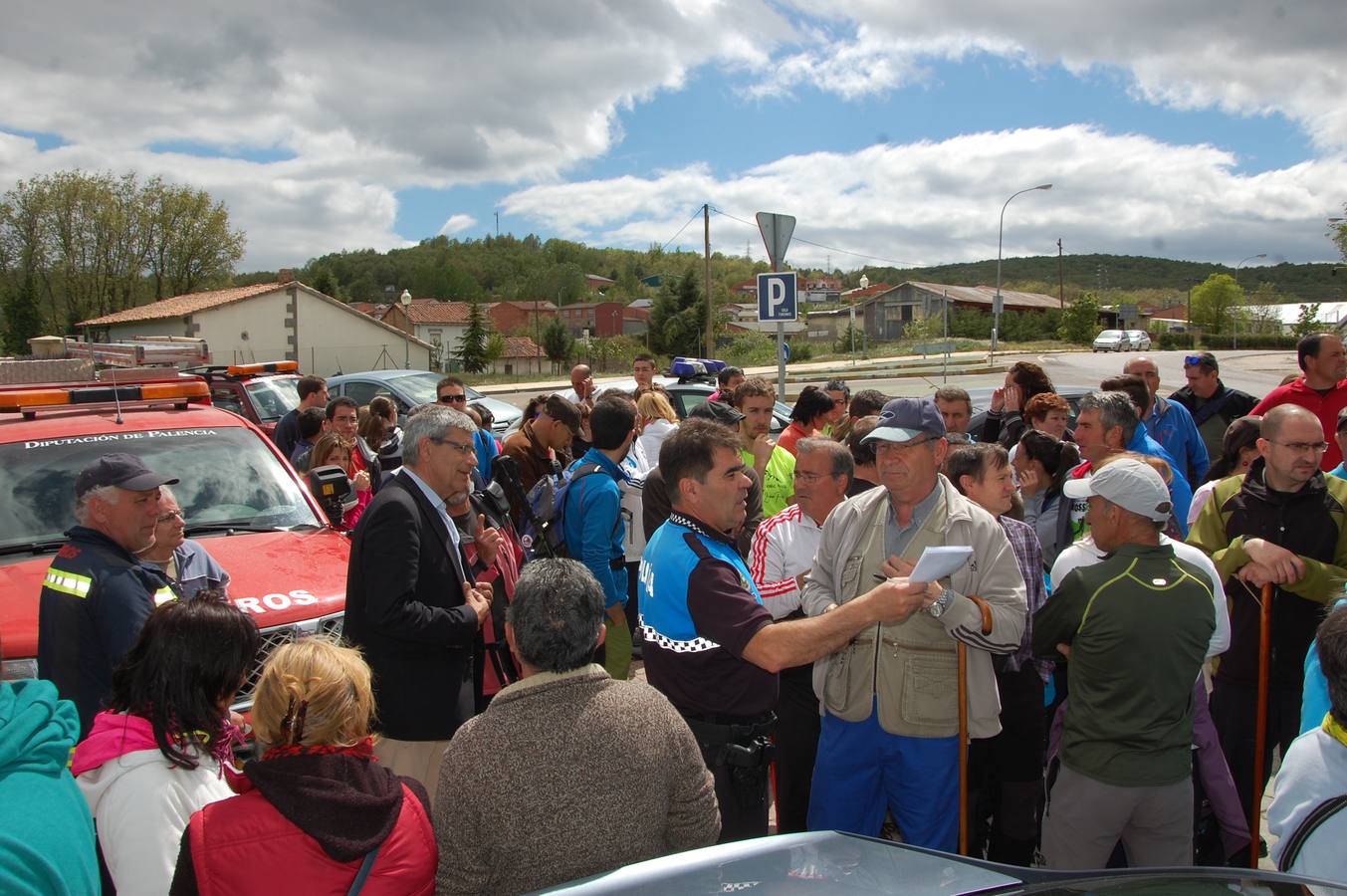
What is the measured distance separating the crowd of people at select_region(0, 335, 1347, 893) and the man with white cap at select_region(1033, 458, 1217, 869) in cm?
1

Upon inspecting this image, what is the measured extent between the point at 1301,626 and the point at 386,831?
12.8 ft

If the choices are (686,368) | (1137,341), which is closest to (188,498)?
(686,368)

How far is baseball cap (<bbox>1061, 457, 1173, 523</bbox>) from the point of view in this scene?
3.03 m

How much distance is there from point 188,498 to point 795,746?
364 cm

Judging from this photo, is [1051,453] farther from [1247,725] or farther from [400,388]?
[400,388]

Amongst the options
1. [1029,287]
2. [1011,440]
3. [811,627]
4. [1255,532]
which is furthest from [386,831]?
[1029,287]

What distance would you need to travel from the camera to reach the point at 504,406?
15.4 metres

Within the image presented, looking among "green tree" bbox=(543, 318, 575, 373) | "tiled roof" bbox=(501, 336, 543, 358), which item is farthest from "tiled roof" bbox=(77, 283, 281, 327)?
"tiled roof" bbox=(501, 336, 543, 358)

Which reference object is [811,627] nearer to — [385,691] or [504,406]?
[385,691]

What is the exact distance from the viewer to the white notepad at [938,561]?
271 centimetres

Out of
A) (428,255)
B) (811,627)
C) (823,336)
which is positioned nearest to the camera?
(811,627)

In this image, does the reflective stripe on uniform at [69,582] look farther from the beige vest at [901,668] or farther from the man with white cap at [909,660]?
the beige vest at [901,668]

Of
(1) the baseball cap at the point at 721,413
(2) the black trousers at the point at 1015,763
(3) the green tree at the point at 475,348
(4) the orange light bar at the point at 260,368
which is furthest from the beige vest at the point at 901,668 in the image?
(3) the green tree at the point at 475,348

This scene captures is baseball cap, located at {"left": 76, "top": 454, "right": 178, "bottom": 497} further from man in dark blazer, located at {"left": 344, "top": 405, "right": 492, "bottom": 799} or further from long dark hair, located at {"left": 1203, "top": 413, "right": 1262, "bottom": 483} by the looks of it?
long dark hair, located at {"left": 1203, "top": 413, "right": 1262, "bottom": 483}
